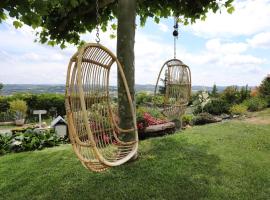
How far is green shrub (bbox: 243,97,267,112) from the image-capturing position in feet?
50.0

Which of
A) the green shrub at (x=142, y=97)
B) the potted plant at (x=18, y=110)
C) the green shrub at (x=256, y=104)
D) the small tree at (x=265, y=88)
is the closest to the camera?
the green shrub at (x=256, y=104)

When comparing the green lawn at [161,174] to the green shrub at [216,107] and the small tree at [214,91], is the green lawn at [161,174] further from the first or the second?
the small tree at [214,91]

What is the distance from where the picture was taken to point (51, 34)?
7969mm

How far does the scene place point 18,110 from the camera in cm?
2075

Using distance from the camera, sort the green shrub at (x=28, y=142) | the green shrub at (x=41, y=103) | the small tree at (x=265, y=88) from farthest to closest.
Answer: the green shrub at (x=41, y=103), the small tree at (x=265, y=88), the green shrub at (x=28, y=142)

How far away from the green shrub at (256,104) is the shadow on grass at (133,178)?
830cm

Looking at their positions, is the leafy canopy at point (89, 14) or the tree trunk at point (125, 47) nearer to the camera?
the tree trunk at point (125, 47)

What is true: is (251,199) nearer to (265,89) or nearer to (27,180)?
(27,180)

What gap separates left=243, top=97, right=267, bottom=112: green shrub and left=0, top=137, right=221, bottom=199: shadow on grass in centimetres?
830

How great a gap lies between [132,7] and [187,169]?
285 centimetres

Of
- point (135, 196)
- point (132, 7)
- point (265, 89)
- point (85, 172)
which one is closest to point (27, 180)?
point (85, 172)

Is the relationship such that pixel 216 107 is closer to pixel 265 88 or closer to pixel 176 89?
pixel 265 88

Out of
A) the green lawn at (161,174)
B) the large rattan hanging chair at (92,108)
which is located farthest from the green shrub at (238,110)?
the large rattan hanging chair at (92,108)

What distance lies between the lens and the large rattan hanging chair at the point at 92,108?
400 cm
